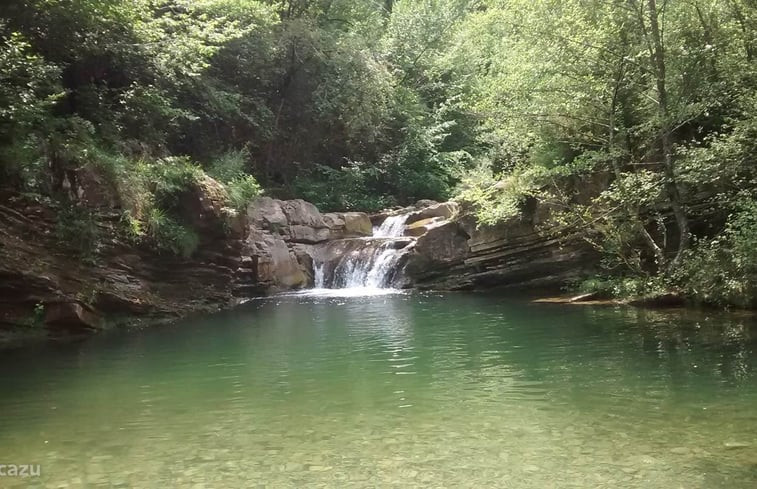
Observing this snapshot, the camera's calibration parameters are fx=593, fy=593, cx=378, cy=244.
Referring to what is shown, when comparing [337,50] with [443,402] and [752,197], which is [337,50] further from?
[443,402]

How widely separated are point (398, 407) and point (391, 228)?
56.4 ft

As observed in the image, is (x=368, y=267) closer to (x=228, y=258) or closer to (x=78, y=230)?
(x=228, y=258)

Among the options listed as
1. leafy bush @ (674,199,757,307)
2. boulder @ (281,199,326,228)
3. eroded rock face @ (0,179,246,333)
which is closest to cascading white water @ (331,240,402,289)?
boulder @ (281,199,326,228)

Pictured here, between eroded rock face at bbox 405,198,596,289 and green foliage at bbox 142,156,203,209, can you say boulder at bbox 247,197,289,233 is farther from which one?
eroded rock face at bbox 405,198,596,289

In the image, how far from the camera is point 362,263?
20984 millimetres

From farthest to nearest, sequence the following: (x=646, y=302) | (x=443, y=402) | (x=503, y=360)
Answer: (x=646, y=302), (x=503, y=360), (x=443, y=402)

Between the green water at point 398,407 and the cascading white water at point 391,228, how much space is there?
11.4m

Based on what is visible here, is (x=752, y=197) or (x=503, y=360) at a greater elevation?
(x=752, y=197)

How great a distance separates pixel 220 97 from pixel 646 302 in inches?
619

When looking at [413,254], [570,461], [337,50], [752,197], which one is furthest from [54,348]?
[337,50]

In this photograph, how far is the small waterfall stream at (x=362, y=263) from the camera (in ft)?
67.6

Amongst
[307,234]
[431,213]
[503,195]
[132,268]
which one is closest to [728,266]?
[503,195]

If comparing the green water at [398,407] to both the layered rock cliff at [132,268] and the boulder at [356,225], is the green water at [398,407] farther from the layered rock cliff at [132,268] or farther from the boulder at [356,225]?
the boulder at [356,225]

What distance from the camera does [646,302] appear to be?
1433cm
